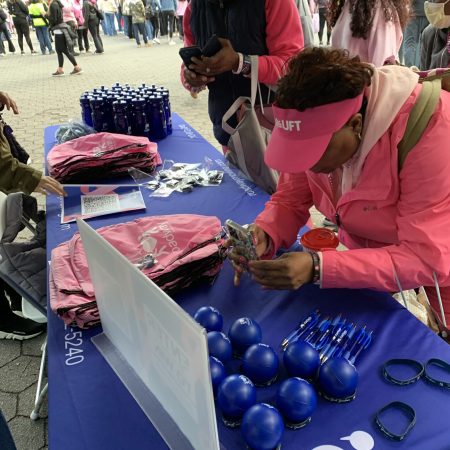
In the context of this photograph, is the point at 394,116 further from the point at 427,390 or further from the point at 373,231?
the point at 427,390

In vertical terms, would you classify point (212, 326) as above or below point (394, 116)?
below

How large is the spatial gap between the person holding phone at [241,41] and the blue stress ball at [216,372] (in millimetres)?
1326

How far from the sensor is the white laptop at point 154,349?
2.18 feet

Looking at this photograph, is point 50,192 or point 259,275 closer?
point 259,275

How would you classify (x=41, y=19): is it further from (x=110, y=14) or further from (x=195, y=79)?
(x=195, y=79)

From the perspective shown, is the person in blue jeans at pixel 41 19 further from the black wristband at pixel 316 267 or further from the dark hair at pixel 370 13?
the black wristband at pixel 316 267

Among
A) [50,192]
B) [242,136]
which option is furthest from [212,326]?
[50,192]

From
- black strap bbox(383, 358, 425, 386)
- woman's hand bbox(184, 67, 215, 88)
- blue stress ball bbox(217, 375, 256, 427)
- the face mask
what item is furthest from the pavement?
the face mask

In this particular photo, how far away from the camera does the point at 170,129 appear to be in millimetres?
2693

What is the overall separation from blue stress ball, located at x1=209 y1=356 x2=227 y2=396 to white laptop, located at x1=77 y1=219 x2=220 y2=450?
103 mm

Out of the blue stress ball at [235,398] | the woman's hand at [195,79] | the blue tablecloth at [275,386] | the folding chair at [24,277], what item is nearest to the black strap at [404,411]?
the blue tablecloth at [275,386]

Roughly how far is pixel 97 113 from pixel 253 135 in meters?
1.08

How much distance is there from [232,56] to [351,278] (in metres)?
1.13

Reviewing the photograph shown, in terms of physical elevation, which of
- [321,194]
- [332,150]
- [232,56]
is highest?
[232,56]
